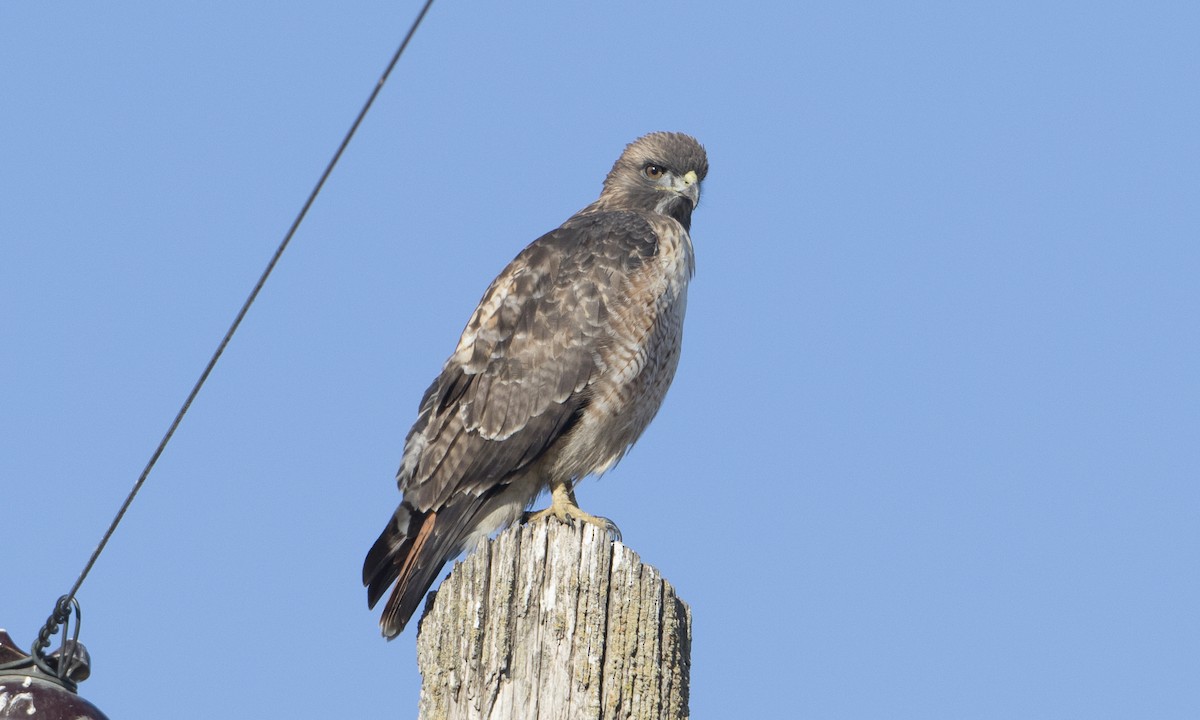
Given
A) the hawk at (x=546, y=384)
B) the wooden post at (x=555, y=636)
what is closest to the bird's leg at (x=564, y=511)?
the hawk at (x=546, y=384)

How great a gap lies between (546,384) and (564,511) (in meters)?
0.53

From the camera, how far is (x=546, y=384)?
624 cm

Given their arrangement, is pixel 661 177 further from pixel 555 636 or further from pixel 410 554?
pixel 555 636

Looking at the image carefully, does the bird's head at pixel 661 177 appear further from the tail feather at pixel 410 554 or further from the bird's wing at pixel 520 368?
the tail feather at pixel 410 554

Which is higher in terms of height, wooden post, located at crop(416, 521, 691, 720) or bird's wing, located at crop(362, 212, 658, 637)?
bird's wing, located at crop(362, 212, 658, 637)

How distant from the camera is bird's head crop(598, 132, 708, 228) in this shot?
7738 millimetres

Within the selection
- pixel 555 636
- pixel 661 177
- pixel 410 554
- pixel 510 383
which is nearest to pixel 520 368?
pixel 510 383

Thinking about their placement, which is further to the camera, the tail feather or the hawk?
the hawk

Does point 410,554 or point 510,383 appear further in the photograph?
point 510,383

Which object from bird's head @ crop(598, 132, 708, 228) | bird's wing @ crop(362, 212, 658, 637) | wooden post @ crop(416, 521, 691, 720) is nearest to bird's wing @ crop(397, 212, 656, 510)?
bird's wing @ crop(362, 212, 658, 637)

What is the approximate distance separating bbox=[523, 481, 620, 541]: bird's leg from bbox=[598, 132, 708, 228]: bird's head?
1872 millimetres

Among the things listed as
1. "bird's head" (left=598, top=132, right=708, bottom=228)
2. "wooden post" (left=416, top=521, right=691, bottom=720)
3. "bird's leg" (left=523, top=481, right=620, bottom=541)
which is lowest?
"wooden post" (left=416, top=521, right=691, bottom=720)

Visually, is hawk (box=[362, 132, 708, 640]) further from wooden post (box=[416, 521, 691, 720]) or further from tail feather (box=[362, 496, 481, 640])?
wooden post (box=[416, 521, 691, 720])

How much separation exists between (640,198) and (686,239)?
3.01 ft
